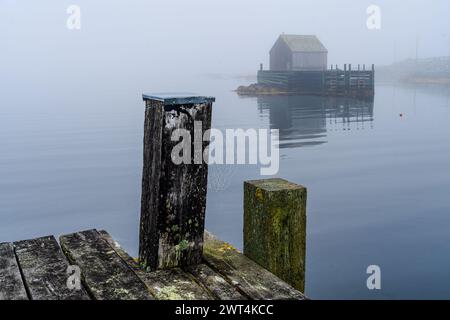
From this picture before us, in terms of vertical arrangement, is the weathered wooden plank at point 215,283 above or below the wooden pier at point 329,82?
below

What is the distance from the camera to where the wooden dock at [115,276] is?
315 centimetres

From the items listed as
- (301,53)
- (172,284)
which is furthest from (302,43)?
(172,284)

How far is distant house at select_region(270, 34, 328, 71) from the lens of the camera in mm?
63844

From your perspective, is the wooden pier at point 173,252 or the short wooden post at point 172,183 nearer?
the wooden pier at point 173,252

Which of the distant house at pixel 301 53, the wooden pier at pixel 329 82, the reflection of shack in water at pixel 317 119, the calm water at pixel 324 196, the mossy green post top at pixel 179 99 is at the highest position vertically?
the distant house at pixel 301 53

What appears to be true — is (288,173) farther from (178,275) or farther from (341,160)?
(178,275)

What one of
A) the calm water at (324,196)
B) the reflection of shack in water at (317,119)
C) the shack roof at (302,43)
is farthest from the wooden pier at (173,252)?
the shack roof at (302,43)

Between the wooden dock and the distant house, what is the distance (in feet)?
202

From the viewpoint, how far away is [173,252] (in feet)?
11.8

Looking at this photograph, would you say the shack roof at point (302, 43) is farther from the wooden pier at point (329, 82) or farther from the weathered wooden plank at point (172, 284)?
the weathered wooden plank at point (172, 284)

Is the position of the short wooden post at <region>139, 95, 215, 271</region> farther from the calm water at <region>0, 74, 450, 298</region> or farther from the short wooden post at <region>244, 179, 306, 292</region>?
the calm water at <region>0, 74, 450, 298</region>

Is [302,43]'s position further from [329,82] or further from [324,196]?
[324,196]
